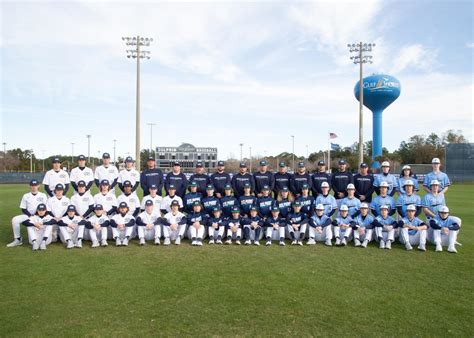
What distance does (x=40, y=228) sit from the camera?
26.0 ft

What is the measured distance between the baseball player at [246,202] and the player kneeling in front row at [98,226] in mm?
3301

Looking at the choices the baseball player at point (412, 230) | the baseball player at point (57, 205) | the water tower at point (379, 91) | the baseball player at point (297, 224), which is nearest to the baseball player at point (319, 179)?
the baseball player at point (297, 224)

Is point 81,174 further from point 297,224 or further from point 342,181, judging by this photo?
point 342,181

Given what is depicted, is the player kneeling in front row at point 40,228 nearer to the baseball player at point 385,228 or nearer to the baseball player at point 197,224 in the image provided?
the baseball player at point 197,224

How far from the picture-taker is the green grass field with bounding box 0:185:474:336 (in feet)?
13.4

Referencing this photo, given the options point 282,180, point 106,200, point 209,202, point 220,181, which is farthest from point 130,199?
point 282,180

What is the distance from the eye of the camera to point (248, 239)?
8.58 m

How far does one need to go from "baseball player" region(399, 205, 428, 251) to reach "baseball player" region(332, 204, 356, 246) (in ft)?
3.60

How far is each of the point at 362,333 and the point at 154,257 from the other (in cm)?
440

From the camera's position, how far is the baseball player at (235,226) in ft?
28.0

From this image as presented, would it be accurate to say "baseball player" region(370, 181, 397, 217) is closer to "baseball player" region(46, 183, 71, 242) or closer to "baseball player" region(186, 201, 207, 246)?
"baseball player" region(186, 201, 207, 246)

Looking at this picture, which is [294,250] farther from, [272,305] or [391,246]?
[272,305]

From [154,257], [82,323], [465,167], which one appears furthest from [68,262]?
[465,167]

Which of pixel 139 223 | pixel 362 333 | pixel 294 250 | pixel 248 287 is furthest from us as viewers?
pixel 139 223
